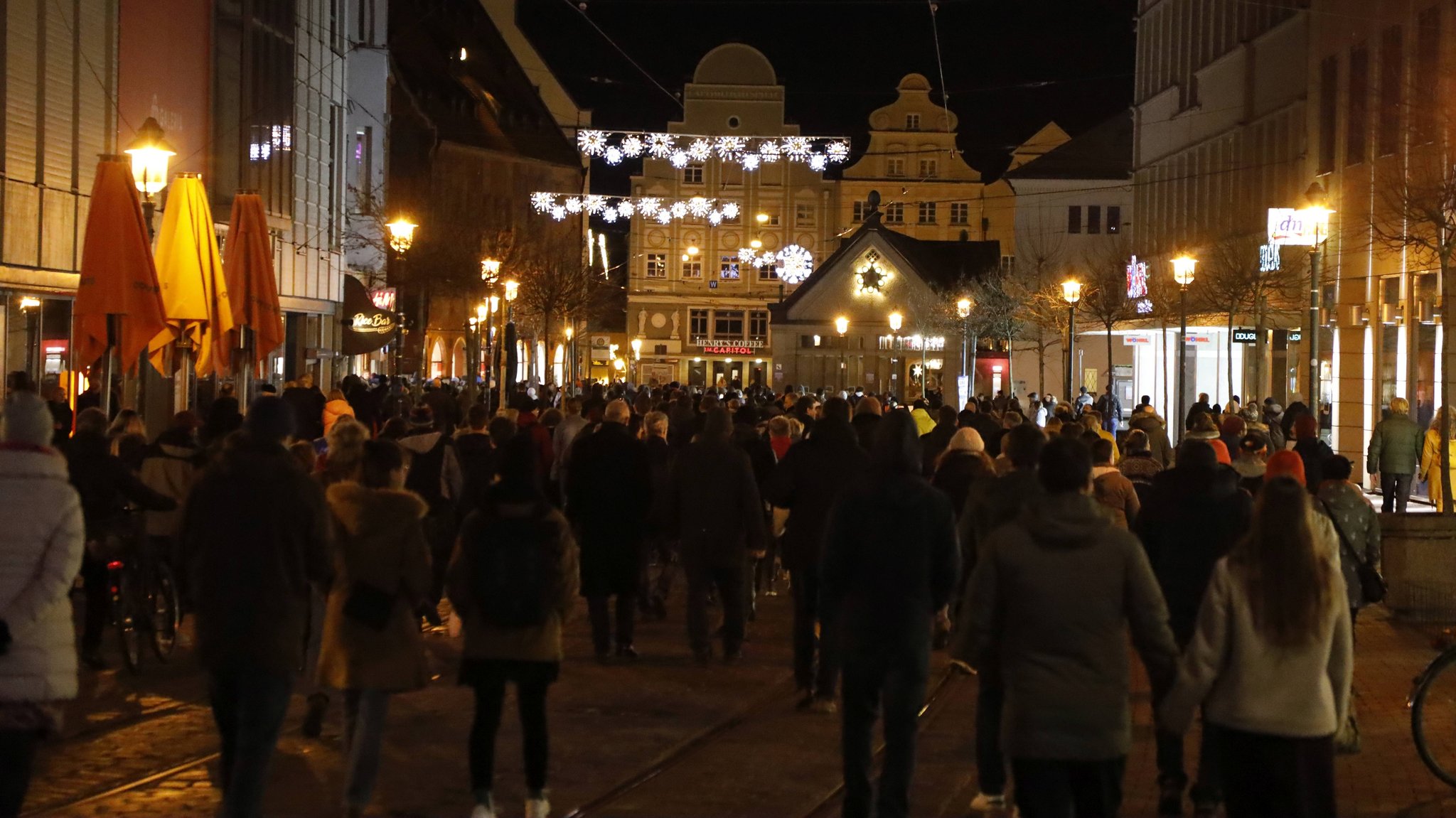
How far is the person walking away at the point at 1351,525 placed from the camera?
1092 cm

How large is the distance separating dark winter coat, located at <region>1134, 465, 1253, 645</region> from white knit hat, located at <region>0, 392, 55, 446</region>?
5302 mm

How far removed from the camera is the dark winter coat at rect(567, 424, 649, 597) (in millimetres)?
13125

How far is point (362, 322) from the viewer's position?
39.2 metres

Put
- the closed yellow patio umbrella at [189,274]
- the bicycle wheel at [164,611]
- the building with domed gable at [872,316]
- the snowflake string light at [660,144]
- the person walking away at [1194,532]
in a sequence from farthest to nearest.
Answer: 1. the building with domed gable at [872,316]
2. the snowflake string light at [660,144]
3. the closed yellow patio umbrella at [189,274]
4. the bicycle wheel at [164,611]
5. the person walking away at [1194,532]

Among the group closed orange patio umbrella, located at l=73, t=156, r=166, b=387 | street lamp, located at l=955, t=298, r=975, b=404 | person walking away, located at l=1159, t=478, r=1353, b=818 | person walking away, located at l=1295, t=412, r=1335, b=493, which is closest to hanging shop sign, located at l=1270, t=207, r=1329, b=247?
person walking away, located at l=1295, t=412, r=1335, b=493

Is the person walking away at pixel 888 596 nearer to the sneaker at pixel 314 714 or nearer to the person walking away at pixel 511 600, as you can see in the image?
the person walking away at pixel 511 600

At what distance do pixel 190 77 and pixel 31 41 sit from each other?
6244 mm

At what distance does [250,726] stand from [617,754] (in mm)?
3250

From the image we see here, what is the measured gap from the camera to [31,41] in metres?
25.3

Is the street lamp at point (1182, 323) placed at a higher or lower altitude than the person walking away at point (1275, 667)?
higher

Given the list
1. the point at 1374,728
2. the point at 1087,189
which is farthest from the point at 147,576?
the point at 1087,189

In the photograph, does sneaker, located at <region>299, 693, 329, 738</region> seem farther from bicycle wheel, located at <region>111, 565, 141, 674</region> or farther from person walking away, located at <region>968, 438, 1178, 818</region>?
person walking away, located at <region>968, 438, 1178, 818</region>

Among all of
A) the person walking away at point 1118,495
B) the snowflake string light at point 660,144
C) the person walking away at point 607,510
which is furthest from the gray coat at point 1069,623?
the snowflake string light at point 660,144

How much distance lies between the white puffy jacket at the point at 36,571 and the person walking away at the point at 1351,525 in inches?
266
